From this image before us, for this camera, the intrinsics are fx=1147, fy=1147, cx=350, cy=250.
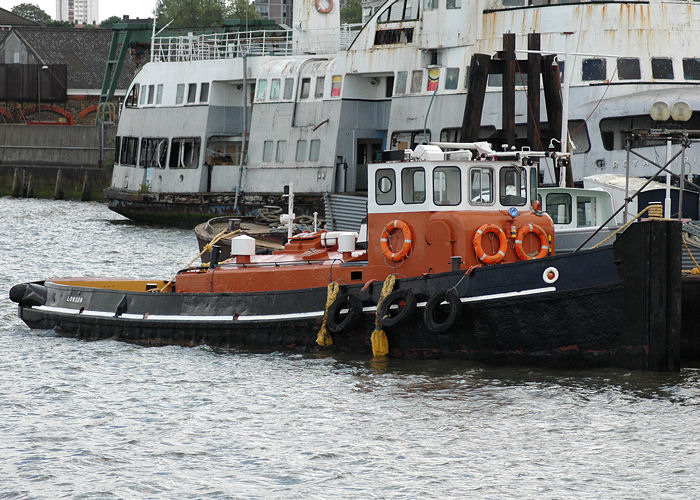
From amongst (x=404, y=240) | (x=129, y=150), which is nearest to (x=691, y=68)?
(x=404, y=240)

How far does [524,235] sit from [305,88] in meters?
26.6

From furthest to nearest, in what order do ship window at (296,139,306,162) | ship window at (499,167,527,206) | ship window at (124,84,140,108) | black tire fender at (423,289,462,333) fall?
1. ship window at (124,84,140,108)
2. ship window at (296,139,306,162)
3. ship window at (499,167,527,206)
4. black tire fender at (423,289,462,333)

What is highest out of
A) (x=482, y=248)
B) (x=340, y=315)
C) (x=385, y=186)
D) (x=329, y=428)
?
(x=385, y=186)

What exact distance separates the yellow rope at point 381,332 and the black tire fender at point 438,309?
75cm

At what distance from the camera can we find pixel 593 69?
35188mm

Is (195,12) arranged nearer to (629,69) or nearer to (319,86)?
(319,86)

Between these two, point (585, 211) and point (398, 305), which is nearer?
point (398, 305)

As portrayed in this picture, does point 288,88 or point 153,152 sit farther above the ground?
point 288,88

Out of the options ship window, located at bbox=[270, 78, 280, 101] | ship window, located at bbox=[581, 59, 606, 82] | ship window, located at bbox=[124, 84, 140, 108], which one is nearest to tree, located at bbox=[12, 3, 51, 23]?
ship window, located at bbox=[124, 84, 140, 108]

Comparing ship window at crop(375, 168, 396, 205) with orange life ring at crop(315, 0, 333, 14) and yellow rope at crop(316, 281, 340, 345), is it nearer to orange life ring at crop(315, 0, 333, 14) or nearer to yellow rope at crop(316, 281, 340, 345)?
yellow rope at crop(316, 281, 340, 345)

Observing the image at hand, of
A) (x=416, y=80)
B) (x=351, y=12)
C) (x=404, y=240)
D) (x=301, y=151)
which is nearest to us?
(x=404, y=240)

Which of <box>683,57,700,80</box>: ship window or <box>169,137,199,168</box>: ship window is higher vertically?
<box>683,57,700,80</box>: ship window

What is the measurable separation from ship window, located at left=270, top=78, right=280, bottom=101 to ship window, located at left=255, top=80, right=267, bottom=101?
0.43 m

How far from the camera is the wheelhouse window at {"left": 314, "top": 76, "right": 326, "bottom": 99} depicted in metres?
43.2
